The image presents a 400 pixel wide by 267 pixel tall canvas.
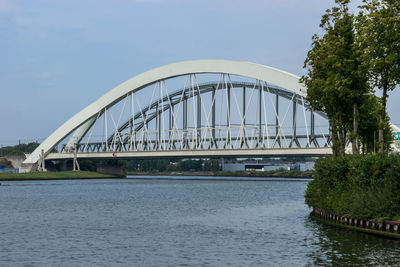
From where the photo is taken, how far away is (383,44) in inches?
1404

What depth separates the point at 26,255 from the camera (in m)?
26.8

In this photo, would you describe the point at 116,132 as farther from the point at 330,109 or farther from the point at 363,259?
the point at 363,259

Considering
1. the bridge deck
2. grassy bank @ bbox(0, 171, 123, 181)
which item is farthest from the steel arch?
grassy bank @ bbox(0, 171, 123, 181)

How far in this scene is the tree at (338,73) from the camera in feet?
135

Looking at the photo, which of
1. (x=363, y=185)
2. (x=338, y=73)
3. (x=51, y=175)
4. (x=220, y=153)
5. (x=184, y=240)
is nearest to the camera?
(x=184, y=240)

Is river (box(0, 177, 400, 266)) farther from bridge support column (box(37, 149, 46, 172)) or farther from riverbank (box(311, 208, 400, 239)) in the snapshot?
bridge support column (box(37, 149, 46, 172))

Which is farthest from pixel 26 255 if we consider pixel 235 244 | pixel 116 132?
pixel 116 132

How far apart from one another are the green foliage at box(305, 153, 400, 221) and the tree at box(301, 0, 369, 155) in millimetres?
5692

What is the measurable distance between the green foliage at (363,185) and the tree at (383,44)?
2.74 m

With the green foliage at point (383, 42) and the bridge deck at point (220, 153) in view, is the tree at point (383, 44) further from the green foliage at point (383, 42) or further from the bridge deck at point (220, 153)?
the bridge deck at point (220, 153)

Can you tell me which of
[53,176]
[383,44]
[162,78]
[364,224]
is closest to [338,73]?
[383,44]

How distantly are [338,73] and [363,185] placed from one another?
11.7m

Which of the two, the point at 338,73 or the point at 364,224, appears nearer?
the point at 364,224

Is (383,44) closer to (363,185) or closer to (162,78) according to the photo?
(363,185)
